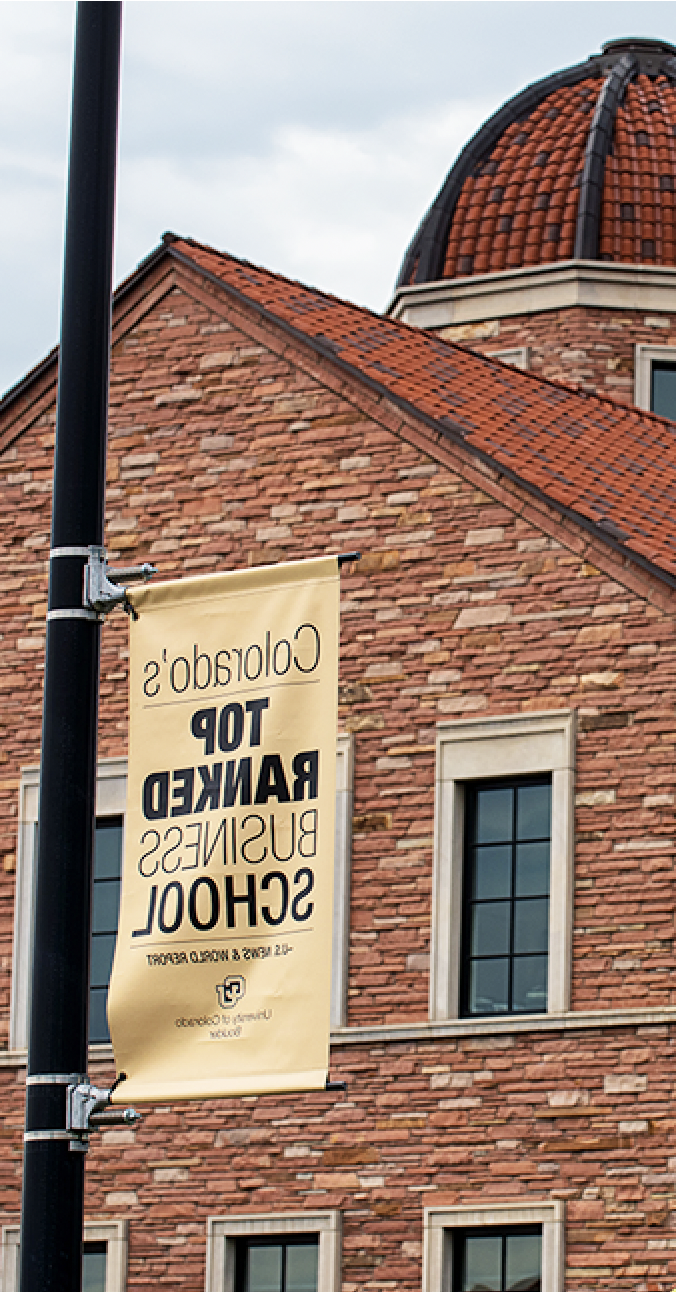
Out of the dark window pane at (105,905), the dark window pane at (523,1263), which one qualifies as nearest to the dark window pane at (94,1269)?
the dark window pane at (105,905)

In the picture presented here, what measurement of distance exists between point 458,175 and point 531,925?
13.3 metres

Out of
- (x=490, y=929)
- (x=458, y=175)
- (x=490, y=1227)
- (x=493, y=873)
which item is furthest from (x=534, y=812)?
(x=458, y=175)

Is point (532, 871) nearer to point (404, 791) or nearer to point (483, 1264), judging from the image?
point (404, 791)

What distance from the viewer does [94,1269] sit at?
17.0 metres

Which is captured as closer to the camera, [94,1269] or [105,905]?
[94,1269]

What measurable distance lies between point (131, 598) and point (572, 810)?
8.40 m

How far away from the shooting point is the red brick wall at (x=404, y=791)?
15258 mm

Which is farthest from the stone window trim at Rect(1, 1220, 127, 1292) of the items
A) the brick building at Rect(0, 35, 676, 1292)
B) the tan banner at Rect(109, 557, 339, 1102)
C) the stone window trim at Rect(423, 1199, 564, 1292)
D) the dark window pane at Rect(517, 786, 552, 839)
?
the tan banner at Rect(109, 557, 339, 1102)

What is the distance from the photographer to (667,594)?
1557 cm

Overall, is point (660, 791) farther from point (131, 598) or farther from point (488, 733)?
point (131, 598)

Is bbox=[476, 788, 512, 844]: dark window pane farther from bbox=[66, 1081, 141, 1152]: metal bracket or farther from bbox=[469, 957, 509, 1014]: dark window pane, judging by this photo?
bbox=[66, 1081, 141, 1152]: metal bracket

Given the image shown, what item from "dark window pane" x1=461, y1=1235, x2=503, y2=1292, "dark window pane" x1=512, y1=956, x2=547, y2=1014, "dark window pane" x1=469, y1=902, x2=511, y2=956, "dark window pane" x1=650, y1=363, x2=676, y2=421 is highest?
"dark window pane" x1=650, y1=363, x2=676, y2=421

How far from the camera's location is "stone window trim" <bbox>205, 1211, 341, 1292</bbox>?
52.4ft

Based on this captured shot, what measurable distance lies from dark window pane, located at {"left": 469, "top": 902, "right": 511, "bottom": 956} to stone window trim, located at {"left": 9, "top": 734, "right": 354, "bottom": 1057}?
895 mm
